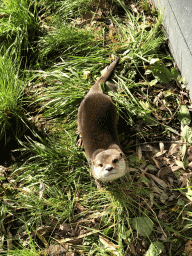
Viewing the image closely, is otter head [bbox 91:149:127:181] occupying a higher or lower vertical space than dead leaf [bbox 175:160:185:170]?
higher

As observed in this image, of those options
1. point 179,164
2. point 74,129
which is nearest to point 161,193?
point 179,164

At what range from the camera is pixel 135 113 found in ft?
9.69

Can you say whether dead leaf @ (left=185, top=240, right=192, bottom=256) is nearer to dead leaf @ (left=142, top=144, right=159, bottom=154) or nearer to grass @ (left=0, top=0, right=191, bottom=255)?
grass @ (left=0, top=0, right=191, bottom=255)

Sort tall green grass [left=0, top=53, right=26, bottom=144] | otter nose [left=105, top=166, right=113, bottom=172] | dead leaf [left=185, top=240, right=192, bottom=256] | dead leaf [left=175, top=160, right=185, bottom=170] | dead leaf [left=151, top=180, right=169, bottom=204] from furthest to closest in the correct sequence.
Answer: tall green grass [left=0, top=53, right=26, bottom=144], dead leaf [left=175, top=160, right=185, bottom=170], dead leaf [left=151, top=180, right=169, bottom=204], dead leaf [left=185, top=240, right=192, bottom=256], otter nose [left=105, top=166, right=113, bottom=172]

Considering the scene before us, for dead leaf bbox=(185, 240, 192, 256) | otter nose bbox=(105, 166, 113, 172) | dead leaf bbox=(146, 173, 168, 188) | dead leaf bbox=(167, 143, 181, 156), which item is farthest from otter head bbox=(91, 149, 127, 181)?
dead leaf bbox=(185, 240, 192, 256)

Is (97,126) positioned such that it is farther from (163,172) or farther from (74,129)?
(163,172)

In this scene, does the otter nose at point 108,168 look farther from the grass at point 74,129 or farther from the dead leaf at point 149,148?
the dead leaf at point 149,148

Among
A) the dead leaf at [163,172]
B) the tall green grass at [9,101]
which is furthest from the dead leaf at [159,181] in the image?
the tall green grass at [9,101]

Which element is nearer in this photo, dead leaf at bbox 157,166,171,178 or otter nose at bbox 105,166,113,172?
otter nose at bbox 105,166,113,172

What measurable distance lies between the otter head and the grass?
0.27 metres

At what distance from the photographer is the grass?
2.50 m

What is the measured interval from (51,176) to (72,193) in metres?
0.30

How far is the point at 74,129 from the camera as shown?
3.07 m

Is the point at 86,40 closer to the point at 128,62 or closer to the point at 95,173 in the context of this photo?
the point at 128,62
